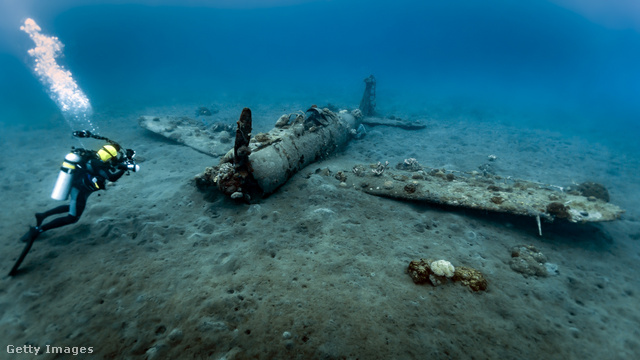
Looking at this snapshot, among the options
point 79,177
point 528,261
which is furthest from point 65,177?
point 528,261

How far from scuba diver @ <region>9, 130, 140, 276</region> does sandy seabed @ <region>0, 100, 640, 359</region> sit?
1.33 feet

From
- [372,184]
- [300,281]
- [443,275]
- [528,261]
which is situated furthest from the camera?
[372,184]

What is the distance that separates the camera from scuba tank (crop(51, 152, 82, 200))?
4652 mm

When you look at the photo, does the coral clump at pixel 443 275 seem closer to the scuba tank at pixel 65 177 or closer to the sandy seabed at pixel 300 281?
the sandy seabed at pixel 300 281

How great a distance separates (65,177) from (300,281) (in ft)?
17.0

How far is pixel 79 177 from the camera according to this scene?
4.94 m

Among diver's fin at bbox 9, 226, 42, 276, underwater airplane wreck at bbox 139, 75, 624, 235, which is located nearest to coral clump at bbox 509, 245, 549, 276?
underwater airplane wreck at bbox 139, 75, 624, 235

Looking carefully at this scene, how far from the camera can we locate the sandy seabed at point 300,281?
Result: 9.18ft

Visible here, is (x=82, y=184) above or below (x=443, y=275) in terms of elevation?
above

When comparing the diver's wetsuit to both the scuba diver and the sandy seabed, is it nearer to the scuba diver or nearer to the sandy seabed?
the scuba diver

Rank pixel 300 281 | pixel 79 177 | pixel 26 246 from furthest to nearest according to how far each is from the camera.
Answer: pixel 79 177, pixel 26 246, pixel 300 281

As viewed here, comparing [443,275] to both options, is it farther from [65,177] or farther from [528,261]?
[65,177]

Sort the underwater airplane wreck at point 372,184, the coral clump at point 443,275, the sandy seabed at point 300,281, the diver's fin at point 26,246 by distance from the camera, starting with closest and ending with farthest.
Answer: the sandy seabed at point 300,281 < the coral clump at point 443,275 < the diver's fin at point 26,246 < the underwater airplane wreck at point 372,184

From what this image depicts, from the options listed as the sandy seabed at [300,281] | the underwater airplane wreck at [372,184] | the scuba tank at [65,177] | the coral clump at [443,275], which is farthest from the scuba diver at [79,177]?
the coral clump at [443,275]
